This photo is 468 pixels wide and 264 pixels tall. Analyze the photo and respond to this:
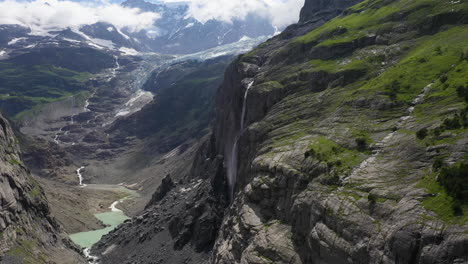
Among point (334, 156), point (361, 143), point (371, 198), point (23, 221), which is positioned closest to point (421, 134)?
point (361, 143)

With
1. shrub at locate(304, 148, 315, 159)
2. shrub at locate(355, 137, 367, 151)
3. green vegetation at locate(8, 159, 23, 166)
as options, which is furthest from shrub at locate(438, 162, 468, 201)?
green vegetation at locate(8, 159, 23, 166)

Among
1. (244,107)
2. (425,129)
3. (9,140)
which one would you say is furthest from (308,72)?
(9,140)

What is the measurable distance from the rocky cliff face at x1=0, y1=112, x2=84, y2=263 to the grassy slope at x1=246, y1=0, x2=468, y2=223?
64.6 meters

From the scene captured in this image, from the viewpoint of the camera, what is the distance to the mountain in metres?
42.2

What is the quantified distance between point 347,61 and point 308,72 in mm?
9317

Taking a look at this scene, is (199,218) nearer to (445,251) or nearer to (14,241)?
(14,241)

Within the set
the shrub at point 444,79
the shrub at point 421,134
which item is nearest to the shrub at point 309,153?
the shrub at point 421,134

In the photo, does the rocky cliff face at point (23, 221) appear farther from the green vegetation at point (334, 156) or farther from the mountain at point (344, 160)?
the green vegetation at point (334, 156)

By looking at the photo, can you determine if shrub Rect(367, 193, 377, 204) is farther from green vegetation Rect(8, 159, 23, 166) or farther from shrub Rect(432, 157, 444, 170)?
green vegetation Rect(8, 159, 23, 166)

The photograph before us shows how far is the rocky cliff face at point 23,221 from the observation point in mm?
97000

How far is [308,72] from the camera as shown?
99.8 metres

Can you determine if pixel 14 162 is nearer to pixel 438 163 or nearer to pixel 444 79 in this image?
pixel 444 79

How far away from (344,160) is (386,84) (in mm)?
23509

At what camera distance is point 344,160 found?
57.3 m
